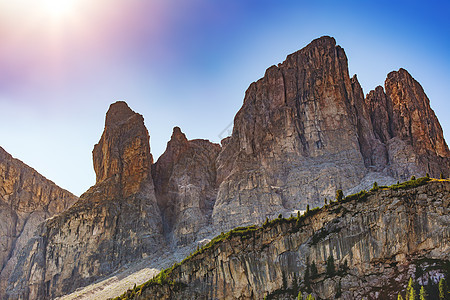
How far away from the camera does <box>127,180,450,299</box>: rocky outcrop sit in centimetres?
9569

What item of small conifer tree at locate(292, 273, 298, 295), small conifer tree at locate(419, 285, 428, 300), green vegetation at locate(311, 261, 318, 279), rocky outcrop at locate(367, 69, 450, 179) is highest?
rocky outcrop at locate(367, 69, 450, 179)

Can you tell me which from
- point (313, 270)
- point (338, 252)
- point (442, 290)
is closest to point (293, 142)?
point (338, 252)

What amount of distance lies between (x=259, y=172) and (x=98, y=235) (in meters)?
56.0

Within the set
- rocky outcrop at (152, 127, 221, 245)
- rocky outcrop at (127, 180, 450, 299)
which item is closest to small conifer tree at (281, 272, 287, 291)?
rocky outcrop at (127, 180, 450, 299)

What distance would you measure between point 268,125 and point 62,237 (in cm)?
7801

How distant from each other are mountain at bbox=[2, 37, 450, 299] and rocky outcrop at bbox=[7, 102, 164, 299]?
36 centimetres

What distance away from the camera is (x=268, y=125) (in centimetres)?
17700

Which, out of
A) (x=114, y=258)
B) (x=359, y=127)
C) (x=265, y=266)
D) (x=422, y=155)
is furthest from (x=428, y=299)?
(x=114, y=258)

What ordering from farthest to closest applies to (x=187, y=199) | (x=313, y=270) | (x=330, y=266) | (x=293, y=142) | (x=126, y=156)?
1. (x=126, y=156)
2. (x=187, y=199)
3. (x=293, y=142)
4. (x=313, y=270)
5. (x=330, y=266)

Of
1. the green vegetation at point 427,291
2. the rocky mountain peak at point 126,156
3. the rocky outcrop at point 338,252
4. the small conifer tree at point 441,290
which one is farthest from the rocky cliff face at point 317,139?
the small conifer tree at point 441,290

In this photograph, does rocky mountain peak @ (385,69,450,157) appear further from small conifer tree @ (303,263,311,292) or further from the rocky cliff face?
small conifer tree @ (303,263,311,292)

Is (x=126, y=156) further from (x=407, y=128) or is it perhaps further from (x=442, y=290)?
(x=442, y=290)

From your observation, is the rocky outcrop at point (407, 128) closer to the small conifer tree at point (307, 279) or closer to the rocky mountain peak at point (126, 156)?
the small conifer tree at point (307, 279)

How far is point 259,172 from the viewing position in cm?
16725
